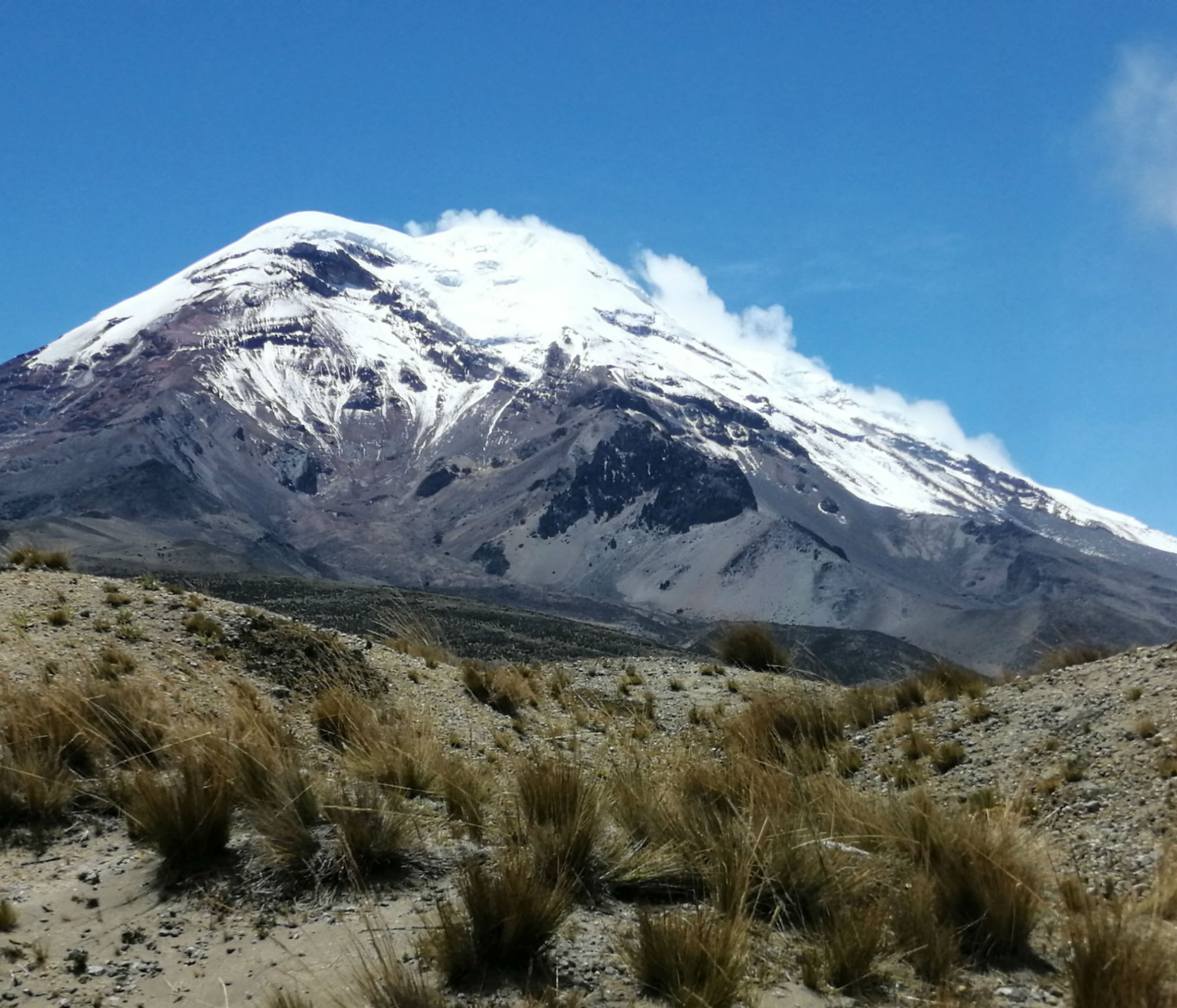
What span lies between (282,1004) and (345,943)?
68 centimetres

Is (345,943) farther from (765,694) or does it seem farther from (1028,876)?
(765,694)

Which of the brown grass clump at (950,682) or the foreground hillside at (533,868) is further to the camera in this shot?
the brown grass clump at (950,682)

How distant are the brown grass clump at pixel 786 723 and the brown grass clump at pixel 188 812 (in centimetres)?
490

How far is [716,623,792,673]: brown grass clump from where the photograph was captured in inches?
818

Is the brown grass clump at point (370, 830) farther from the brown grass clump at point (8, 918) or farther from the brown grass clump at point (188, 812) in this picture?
the brown grass clump at point (8, 918)

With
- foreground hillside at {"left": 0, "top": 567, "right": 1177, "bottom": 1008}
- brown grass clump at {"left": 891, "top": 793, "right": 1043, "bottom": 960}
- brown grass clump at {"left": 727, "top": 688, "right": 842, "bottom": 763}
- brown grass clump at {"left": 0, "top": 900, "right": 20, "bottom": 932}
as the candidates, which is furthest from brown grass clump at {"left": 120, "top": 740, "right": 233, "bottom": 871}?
brown grass clump at {"left": 727, "top": 688, "right": 842, "bottom": 763}

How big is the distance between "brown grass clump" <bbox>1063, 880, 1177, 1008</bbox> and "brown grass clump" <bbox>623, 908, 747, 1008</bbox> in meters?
1.47

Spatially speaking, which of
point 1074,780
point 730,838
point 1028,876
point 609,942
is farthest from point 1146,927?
point 1074,780

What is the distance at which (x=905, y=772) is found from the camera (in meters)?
10.1

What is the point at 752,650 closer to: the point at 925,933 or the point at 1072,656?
the point at 1072,656

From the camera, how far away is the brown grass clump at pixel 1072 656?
15586mm

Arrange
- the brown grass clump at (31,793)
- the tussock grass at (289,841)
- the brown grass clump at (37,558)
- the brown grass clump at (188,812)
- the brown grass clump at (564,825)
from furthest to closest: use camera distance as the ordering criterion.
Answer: the brown grass clump at (37,558)
the brown grass clump at (31,793)
the brown grass clump at (188,812)
the tussock grass at (289,841)
the brown grass clump at (564,825)

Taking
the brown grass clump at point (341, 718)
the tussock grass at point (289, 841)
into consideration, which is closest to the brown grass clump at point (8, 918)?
the tussock grass at point (289, 841)

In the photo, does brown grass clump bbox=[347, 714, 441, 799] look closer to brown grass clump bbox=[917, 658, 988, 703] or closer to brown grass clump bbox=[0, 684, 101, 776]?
brown grass clump bbox=[0, 684, 101, 776]
